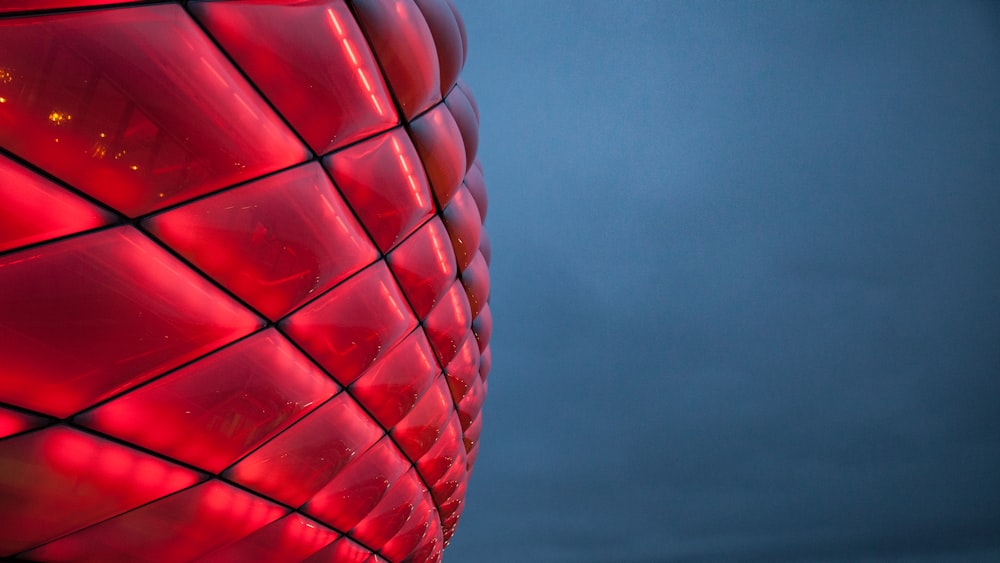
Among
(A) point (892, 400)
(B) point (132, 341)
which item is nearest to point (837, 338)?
(A) point (892, 400)

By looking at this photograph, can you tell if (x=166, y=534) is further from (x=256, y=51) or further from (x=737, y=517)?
(x=737, y=517)

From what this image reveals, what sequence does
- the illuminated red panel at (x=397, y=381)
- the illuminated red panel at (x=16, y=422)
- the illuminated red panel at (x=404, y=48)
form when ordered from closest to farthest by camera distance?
the illuminated red panel at (x=16, y=422) → the illuminated red panel at (x=404, y=48) → the illuminated red panel at (x=397, y=381)

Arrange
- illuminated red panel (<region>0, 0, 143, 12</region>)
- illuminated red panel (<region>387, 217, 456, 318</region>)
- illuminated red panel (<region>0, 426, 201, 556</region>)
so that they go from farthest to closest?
illuminated red panel (<region>387, 217, 456, 318</region>), illuminated red panel (<region>0, 426, 201, 556</region>), illuminated red panel (<region>0, 0, 143, 12</region>)

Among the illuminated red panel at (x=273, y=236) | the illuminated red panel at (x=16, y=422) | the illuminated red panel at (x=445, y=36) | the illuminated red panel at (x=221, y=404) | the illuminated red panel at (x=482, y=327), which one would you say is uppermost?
the illuminated red panel at (x=445, y=36)

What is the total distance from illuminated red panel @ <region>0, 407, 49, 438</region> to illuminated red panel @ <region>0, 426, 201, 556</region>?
54mm

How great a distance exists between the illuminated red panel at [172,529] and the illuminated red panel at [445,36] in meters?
3.88

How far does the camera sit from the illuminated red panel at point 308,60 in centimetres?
313

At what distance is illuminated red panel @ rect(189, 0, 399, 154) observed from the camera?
3129 millimetres

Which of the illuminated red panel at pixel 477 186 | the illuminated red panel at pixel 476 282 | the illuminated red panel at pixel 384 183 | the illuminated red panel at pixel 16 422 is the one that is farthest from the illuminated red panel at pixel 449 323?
the illuminated red panel at pixel 16 422

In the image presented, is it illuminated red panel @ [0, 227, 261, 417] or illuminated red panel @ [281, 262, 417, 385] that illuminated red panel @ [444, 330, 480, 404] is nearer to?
illuminated red panel @ [281, 262, 417, 385]

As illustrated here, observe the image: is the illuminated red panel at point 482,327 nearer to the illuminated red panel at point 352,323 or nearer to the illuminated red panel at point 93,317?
the illuminated red panel at point 352,323

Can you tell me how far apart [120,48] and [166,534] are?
134 inches

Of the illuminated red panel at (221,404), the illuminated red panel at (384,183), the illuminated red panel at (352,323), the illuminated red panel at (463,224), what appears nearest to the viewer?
the illuminated red panel at (221,404)

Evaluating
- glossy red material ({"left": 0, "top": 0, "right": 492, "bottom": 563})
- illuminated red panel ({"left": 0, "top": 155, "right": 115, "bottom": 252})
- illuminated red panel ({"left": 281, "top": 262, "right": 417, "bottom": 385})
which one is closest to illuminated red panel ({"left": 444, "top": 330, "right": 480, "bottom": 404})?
glossy red material ({"left": 0, "top": 0, "right": 492, "bottom": 563})
